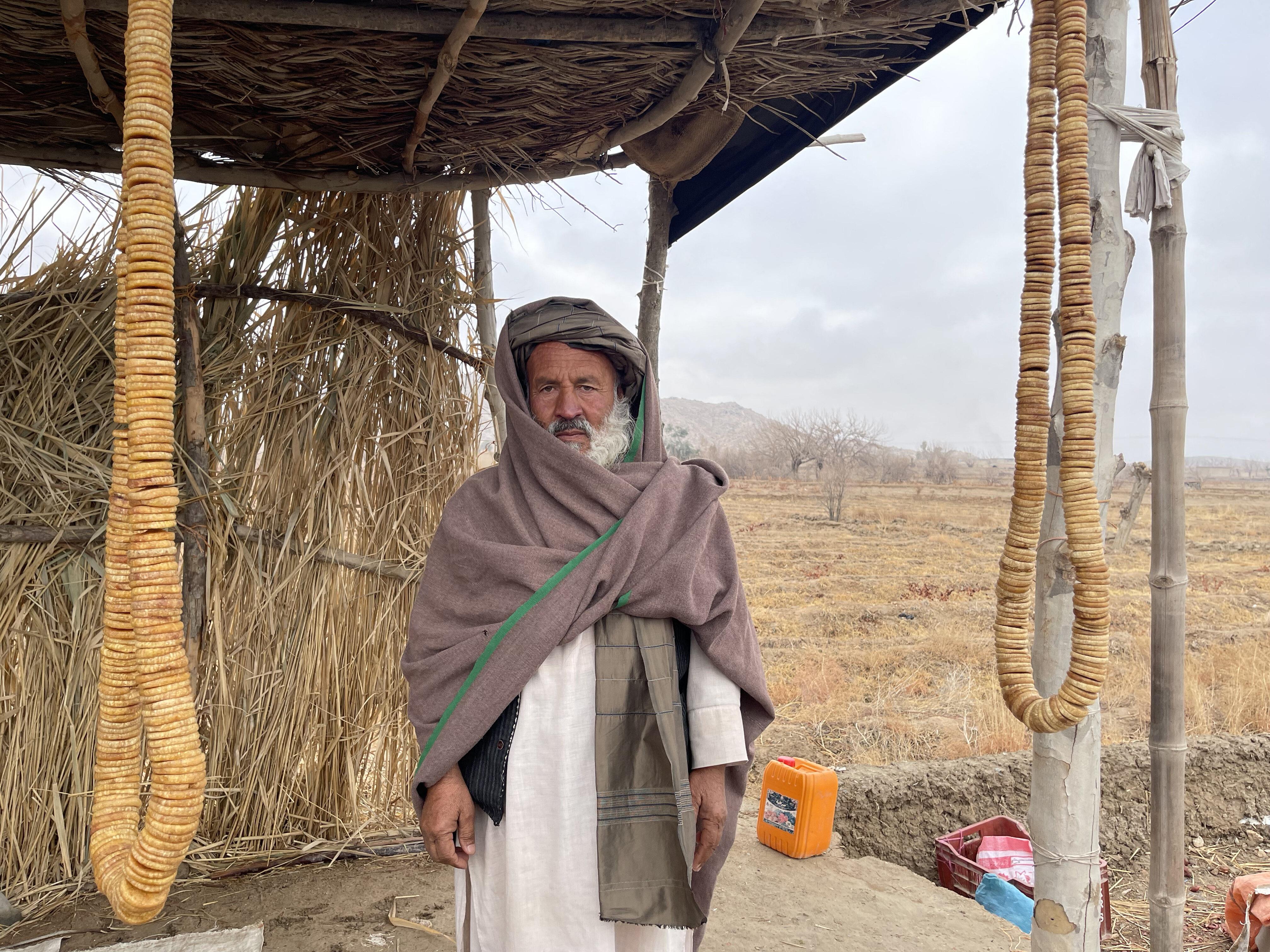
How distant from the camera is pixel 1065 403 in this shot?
137 centimetres

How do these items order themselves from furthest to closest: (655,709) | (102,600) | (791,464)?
(791,464) < (102,600) < (655,709)

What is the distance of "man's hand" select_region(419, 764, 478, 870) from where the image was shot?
1.80 metres

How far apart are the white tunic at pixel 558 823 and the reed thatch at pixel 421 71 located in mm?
1424

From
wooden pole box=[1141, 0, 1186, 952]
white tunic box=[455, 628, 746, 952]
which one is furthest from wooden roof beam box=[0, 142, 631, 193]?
white tunic box=[455, 628, 746, 952]

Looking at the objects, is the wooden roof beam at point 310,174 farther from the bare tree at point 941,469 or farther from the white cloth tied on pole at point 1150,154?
the bare tree at point 941,469

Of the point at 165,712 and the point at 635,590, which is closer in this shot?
the point at 165,712

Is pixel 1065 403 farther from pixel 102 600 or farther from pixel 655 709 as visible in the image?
pixel 102 600

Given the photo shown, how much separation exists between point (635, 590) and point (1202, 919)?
3775mm

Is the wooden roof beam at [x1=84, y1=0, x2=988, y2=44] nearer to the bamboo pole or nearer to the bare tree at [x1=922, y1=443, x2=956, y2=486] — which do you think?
the bamboo pole

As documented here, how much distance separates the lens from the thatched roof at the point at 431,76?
1923mm

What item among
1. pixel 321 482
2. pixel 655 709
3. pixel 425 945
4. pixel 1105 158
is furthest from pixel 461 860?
pixel 1105 158

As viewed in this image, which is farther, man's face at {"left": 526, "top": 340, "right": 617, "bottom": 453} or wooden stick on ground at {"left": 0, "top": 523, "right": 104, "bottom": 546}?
wooden stick on ground at {"left": 0, "top": 523, "right": 104, "bottom": 546}

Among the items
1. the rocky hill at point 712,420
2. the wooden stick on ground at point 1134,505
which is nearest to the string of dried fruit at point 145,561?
the wooden stick on ground at point 1134,505

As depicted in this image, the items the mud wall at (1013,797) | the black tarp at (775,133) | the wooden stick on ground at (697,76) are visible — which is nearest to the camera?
the wooden stick on ground at (697,76)
